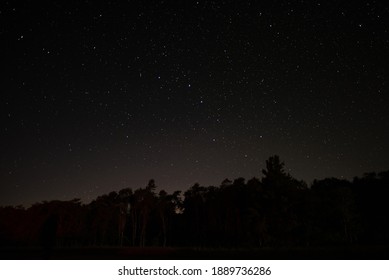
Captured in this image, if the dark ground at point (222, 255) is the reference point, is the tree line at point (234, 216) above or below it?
above

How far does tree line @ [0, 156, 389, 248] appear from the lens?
3912 cm

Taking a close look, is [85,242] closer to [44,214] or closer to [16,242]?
[44,214]

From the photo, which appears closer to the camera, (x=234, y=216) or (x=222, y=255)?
(x=222, y=255)

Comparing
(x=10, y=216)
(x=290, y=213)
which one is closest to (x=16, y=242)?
(x=10, y=216)

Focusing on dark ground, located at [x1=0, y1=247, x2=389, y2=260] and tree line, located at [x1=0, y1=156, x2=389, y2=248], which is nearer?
dark ground, located at [x1=0, y1=247, x2=389, y2=260]

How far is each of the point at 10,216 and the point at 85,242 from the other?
53.5 feet

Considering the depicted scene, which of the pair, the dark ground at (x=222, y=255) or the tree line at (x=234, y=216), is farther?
the tree line at (x=234, y=216)

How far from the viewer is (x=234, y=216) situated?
5250cm

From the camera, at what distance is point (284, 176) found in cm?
3978

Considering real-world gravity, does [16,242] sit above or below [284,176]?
below

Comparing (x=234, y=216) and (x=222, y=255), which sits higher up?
(x=234, y=216)

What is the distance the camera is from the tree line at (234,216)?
39.1 meters

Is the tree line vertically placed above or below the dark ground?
above
